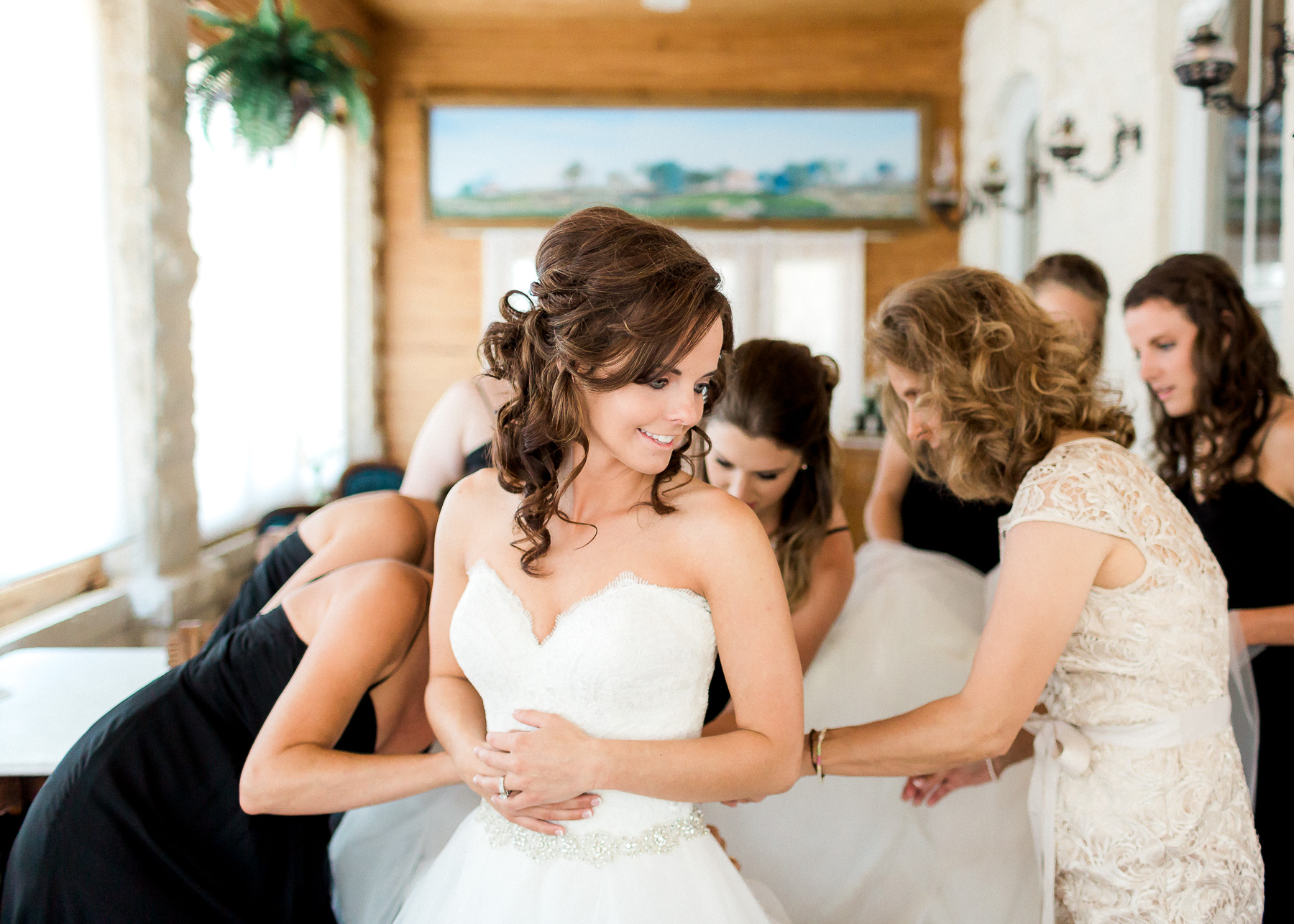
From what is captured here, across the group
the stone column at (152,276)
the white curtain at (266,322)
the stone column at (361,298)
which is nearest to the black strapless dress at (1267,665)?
the stone column at (152,276)

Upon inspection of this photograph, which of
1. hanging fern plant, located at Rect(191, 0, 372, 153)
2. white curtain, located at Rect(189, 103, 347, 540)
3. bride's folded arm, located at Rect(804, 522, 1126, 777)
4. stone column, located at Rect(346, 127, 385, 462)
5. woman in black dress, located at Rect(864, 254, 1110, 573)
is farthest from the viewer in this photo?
stone column, located at Rect(346, 127, 385, 462)

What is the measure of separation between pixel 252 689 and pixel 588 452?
0.73m

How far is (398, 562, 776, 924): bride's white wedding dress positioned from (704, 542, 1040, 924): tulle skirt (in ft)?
1.52

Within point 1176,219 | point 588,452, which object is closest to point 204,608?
point 588,452

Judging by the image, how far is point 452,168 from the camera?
664 centimetres

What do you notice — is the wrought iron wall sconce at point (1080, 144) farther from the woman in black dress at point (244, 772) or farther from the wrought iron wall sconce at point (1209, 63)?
the woman in black dress at point (244, 772)

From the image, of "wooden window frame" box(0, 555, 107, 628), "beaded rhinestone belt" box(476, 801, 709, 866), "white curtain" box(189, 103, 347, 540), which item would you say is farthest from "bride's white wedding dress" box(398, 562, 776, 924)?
"white curtain" box(189, 103, 347, 540)

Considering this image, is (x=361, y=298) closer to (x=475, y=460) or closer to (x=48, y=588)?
(x=48, y=588)

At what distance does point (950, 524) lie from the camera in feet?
8.27

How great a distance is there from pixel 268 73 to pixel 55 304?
1339 mm

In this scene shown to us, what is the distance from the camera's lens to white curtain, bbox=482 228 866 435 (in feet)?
21.5

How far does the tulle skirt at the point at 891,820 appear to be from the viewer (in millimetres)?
1605

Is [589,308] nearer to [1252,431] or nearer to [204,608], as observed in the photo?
[1252,431]

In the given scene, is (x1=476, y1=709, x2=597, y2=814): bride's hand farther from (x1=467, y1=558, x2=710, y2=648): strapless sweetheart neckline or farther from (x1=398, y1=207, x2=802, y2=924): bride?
(x1=467, y1=558, x2=710, y2=648): strapless sweetheart neckline
